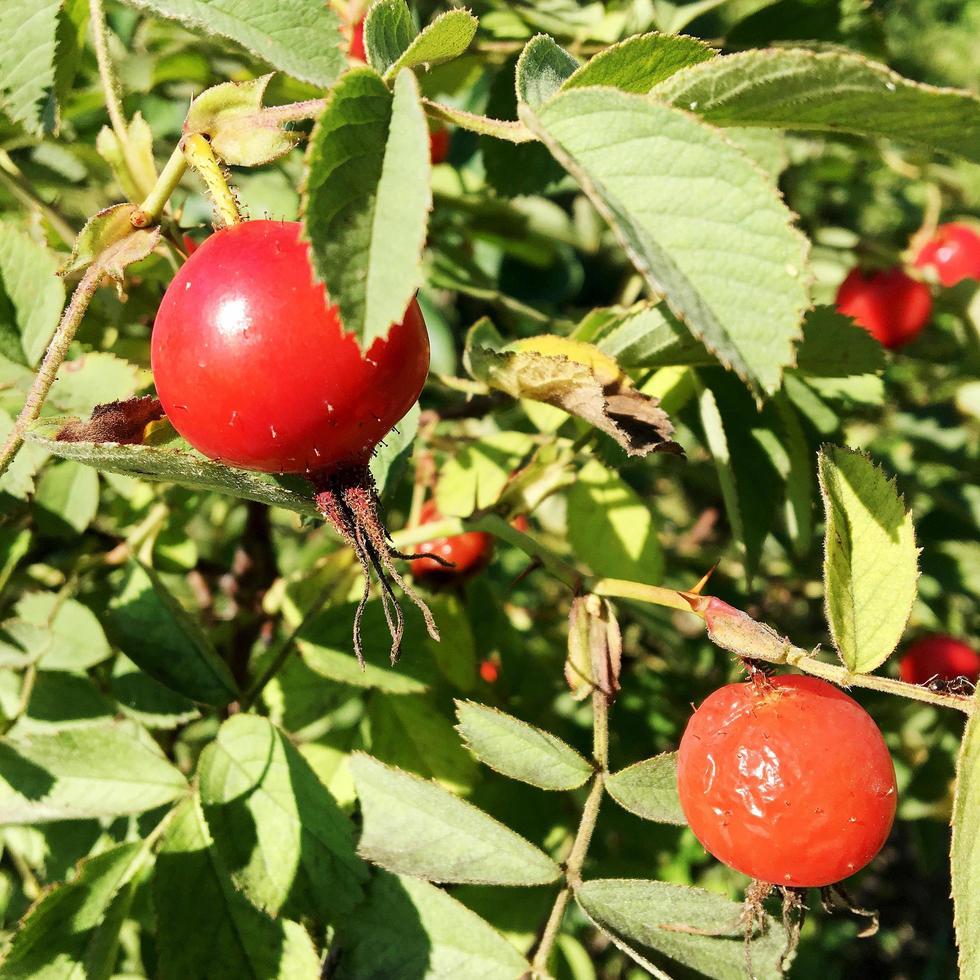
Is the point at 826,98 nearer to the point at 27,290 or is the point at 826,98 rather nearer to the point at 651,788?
the point at 651,788

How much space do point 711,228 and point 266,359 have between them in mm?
298

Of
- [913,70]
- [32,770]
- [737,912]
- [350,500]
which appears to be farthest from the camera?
[913,70]

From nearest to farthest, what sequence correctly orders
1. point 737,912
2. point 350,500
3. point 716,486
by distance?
point 350,500 < point 737,912 < point 716,486

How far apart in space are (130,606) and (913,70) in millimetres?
3278

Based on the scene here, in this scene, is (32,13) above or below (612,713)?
above

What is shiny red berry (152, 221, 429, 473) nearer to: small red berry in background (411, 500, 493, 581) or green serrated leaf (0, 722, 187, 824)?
green serrated leaf (0, 722, 187, 824)

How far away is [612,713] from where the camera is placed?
1.80 metres

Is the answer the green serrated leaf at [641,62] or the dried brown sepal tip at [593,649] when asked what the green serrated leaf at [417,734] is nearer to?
the dried brown sepal tip at [593,649]

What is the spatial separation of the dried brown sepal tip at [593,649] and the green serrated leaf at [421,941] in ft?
0.79

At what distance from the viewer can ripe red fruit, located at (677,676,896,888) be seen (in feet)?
2.52

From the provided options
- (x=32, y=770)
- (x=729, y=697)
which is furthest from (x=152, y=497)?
(x=729, y=697)

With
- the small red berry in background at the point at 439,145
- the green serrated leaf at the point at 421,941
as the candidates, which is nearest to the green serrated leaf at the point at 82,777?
the green serrated leaf at the point at 421,941

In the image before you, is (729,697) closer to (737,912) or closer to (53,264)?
(737,912)

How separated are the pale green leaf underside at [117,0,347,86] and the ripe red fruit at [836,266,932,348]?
1.33 meters
